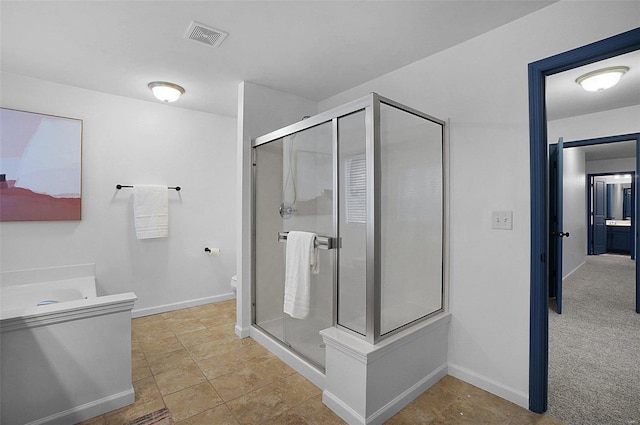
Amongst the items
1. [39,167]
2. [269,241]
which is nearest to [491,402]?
[269,241]

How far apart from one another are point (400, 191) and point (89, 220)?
9.90 ft

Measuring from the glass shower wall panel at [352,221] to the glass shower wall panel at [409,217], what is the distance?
0.12 meters

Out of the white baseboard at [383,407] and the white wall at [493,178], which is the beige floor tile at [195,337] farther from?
the white wall at [493,178]

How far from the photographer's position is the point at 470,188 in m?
2.09

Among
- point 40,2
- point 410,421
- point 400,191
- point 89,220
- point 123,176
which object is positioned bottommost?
Result: point 410,421

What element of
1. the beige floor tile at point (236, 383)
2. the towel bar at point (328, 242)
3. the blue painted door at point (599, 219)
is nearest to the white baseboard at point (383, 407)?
the beige floor tile at point (236, 383)

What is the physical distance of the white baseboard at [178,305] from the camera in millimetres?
3309

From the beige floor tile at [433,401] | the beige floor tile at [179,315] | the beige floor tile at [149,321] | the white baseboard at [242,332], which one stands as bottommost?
the beige floor tile at [433,401]

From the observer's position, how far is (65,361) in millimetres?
1640

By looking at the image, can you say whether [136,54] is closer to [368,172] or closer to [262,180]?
[262,180]

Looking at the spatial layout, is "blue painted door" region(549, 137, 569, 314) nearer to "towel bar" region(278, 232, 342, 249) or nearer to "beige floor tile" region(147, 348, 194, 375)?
"towel bar" region(278, 232, 342, 249)

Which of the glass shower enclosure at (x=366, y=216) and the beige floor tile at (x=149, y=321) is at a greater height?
the glass shower enclosure at (x=366, y=216)

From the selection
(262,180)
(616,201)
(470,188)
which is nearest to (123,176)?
(262,180)

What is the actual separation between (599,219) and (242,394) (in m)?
9.07
